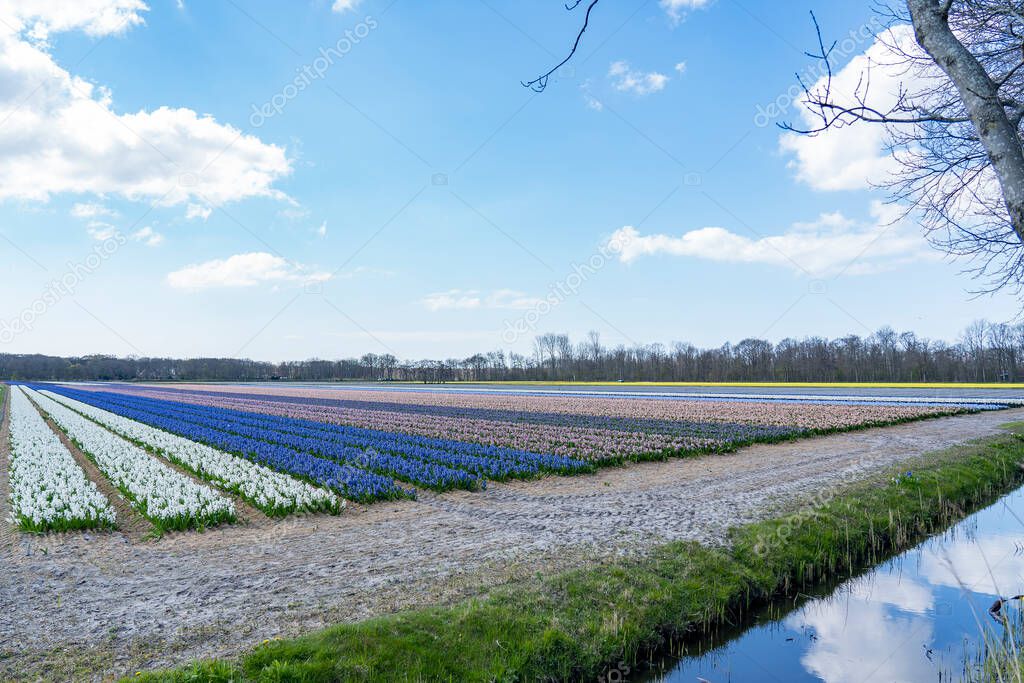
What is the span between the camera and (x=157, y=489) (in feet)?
36.4

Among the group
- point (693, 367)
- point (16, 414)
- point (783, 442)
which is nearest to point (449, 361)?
point (693, 367)

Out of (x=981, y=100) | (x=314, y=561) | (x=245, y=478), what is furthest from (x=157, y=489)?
(x=981, y=100)

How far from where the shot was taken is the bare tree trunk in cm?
275

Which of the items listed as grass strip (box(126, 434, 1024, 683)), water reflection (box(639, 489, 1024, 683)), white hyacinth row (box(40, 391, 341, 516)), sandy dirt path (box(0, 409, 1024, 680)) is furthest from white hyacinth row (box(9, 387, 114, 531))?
water reflection (box(639, 489, 1024, 683))

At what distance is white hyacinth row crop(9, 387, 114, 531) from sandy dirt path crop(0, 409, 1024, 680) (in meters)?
0.43

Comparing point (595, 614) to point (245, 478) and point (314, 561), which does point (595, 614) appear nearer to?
point (314, 561)

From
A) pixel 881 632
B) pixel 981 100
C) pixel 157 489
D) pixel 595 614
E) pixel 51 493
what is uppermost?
pixel 981 100

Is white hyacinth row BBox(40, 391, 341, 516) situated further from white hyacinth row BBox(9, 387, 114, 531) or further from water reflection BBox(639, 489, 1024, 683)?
water reflection BBox(639, 489, 1024, 683)

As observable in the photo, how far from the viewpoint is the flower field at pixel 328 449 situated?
417 inches

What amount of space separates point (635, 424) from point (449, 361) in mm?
105198

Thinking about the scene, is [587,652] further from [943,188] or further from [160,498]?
[160,498]

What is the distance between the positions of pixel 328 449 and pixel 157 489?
5857 mm

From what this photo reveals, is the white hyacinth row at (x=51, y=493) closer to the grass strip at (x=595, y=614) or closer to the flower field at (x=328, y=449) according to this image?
the flower field at (x=328, y=449)

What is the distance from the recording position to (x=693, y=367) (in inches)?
3339
